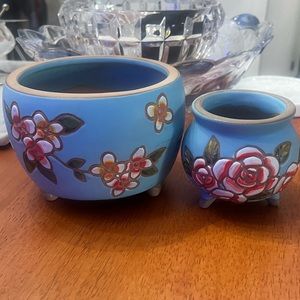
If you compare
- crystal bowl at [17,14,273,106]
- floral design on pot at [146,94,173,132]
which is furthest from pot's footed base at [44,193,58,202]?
crystal bowl at [17,14,273,106]

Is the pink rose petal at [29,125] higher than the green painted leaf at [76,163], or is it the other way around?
the pink rose petal at [29,125]

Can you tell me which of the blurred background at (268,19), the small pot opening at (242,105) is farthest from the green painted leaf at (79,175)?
the blurred background at (268,19)

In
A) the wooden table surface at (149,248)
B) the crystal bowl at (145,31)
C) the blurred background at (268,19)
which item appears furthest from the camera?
the blurred background at (268,19)

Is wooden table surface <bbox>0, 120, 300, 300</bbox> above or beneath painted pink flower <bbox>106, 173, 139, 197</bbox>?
beneath

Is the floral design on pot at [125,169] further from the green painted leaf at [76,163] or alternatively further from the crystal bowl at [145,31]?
the crystal bowl at [145,31]

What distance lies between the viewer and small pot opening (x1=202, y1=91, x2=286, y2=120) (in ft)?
1.05

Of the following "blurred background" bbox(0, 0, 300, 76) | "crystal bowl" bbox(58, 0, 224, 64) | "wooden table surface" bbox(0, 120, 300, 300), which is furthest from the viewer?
"blurred background" bbox(0, 0, 300, 76)

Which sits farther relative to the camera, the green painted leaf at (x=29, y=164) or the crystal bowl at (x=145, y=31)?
the crystal bowl at (x=145, y=31)

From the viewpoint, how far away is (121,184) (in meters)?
0.30

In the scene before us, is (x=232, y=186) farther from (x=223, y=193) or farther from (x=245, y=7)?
(x=245, y=7)

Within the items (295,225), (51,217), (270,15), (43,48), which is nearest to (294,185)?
(295,225)

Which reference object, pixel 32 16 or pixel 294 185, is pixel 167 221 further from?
pixel 32 16

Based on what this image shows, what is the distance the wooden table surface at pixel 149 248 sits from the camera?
0.82ft

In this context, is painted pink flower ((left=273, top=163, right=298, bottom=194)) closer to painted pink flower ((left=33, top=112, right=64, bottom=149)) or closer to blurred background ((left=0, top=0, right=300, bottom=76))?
painted pink flower ((left=33, top=112, right=64, bottom=149))
